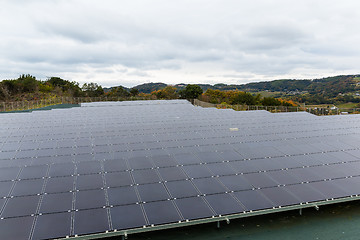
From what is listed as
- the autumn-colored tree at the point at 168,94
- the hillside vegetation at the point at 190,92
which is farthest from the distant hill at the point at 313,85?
the autumn-colored tree at the point at 168,94

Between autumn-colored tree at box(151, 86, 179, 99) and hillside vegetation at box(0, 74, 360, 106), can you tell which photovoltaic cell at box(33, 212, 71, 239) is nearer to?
hillside vegetation at box(0, 74, 360, 106)

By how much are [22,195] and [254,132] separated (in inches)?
623

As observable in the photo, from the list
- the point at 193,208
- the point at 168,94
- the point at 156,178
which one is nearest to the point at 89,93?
the point at 168,94

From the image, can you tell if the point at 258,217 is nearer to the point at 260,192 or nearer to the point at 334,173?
the point at 260,192

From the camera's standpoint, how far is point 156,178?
1092cm

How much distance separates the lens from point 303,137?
18.3 metres

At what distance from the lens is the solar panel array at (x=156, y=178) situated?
8.34m

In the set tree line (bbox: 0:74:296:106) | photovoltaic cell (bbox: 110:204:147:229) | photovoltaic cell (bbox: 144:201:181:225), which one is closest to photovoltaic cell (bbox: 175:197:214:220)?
photovoltaic cell (bbox: 144:201:181:225)

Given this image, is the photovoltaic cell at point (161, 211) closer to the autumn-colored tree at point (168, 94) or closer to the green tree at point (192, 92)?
the green tree at point (192, 92)

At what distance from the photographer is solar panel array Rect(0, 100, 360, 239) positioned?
834cm

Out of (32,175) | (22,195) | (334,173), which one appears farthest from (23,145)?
(334,173)

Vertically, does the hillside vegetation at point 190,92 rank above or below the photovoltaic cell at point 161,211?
above

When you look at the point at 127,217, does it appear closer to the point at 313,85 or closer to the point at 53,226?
the point at 53,226

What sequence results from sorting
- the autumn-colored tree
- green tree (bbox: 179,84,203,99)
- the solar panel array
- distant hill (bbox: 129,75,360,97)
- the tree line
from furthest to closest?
distant hill (bbox: 129,75,360,97), the autumn-colored tree, green tree (bbox: 179,84,203,99), the tree line, the solar panel array
